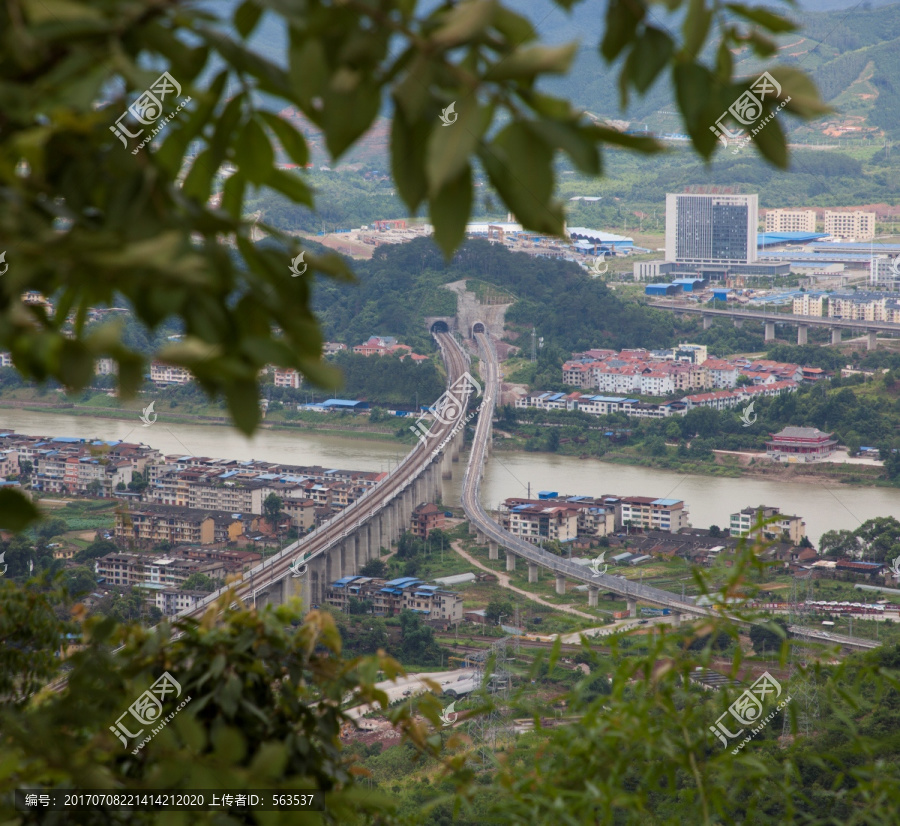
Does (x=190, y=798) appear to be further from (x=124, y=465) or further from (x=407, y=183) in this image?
(x=124, y=465)

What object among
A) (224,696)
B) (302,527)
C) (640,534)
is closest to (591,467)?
(640,534)

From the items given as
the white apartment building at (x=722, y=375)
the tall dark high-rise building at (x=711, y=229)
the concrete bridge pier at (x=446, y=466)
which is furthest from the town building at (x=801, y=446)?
the tall dark high-rise building at (x=711, y=229)

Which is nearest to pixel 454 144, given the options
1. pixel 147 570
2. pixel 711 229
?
pixel 147 570

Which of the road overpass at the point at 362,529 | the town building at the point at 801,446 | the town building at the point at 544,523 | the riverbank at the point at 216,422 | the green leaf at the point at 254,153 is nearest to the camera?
the green leaf at the point at 254,153

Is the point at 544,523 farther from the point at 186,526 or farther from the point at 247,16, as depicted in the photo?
the point at 247,16

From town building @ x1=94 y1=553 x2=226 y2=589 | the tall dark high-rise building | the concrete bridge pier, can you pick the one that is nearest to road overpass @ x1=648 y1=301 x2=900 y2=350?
the tall dark high-rise building

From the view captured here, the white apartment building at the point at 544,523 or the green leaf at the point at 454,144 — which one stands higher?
the green leaf at the point at 454,144

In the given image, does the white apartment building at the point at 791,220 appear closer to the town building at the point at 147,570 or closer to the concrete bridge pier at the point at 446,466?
the concrete bridge pier at the point at 446,466

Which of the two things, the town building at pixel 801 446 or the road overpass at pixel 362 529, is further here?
the town building at pixel 801 446
